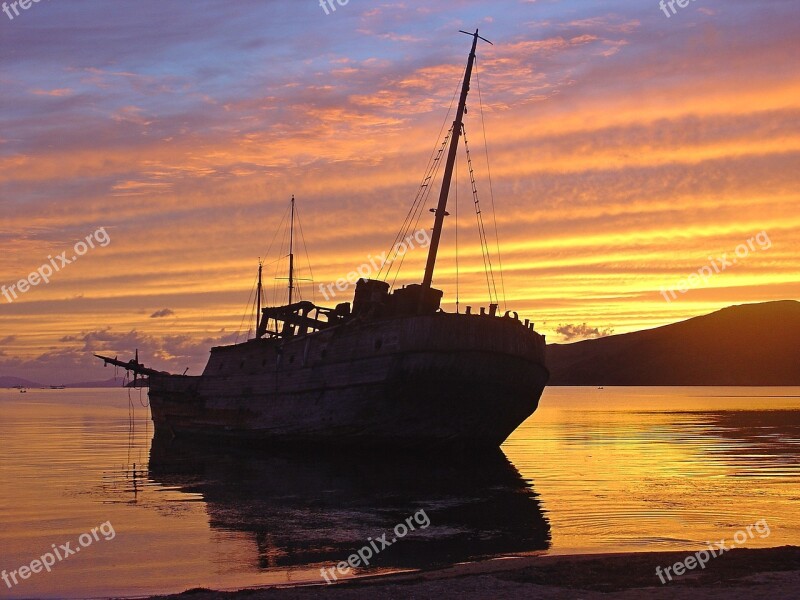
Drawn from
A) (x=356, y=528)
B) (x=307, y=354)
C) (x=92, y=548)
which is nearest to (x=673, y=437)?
(x=307, y=354)

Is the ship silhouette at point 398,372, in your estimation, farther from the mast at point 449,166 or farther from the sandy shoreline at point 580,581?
the sandy shoreline at point 580,581

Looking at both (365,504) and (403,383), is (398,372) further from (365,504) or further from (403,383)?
(365,504)

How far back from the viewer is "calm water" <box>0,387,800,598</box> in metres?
18.3

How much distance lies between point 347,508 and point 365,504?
978 millimetres

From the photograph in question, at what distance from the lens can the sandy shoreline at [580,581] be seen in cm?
1329

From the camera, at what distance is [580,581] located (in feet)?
46.7

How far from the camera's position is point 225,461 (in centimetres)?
4409

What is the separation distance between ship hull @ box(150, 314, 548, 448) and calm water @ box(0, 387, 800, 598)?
62.7 inches

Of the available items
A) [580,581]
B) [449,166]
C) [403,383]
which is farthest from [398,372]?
[580,581]

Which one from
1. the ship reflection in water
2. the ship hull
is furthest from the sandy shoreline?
the ship hull

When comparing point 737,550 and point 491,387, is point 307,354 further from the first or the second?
point 737,550

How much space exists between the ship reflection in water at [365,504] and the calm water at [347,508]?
0.08 m

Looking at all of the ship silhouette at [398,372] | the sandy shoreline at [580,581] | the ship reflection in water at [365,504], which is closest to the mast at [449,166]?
the ship silhouette at [398,372]

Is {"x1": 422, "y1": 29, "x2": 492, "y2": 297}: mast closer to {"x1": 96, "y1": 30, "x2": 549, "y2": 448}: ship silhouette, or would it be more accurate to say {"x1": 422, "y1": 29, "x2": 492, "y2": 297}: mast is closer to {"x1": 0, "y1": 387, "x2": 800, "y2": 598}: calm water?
{"x1": 96, "y1": 30, "x2": 549, "y2": 448}: ship silhouette
